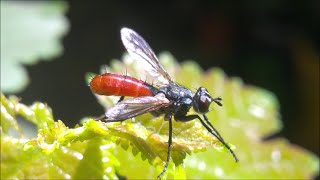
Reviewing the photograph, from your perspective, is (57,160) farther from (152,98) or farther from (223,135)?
(223,135)

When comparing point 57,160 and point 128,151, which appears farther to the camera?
point 128,151

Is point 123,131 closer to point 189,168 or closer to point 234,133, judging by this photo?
point 189,168

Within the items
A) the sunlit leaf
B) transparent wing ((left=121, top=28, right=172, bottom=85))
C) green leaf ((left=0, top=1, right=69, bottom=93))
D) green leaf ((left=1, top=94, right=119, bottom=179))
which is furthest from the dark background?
green leaf ((left=1, top=94, right=119, bottom=179))

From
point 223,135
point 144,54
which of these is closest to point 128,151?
point 144,54

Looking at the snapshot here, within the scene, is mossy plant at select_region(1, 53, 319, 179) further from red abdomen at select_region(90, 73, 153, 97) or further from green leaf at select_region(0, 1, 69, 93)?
green leaf at select_region(0, 1, 69, 93)

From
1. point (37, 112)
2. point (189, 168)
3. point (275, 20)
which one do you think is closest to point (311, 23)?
point (275, 20)

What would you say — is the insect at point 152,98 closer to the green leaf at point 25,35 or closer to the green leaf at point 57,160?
the green leaf at point 57,160
